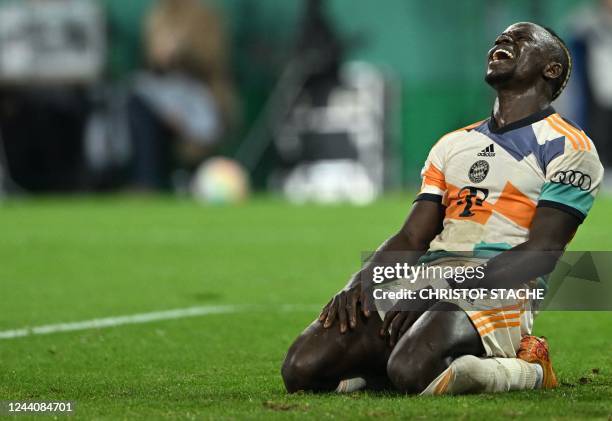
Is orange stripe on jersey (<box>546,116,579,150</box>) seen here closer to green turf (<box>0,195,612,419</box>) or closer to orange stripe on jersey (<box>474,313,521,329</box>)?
orange stripe on jersey (<box>474,313,521,329</box>)

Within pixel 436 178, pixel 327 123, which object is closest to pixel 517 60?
pixel 436 178

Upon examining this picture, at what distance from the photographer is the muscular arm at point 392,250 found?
5258 mm

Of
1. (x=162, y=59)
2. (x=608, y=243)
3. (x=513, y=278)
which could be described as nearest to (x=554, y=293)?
(x=513, y=278)

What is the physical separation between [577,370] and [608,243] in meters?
6.49

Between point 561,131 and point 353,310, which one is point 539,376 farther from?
point 561,131

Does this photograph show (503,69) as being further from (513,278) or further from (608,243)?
(608,243)

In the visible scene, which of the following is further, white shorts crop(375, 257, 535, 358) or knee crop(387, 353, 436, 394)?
white shorts crop(375, 257, 535, 358)

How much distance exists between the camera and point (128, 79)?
70.4ft

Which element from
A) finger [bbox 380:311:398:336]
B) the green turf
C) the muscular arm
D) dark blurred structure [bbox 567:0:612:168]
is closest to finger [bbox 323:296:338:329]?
the muscular arm

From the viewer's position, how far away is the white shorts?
197 inches

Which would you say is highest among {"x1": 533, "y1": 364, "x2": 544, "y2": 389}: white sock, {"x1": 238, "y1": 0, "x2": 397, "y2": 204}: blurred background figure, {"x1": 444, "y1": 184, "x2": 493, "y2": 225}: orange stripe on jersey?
{"x1": 444, "y1": 184, "x2": 493, "y2": 225}: orange stripe on jersey

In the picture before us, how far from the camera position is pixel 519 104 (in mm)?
5344

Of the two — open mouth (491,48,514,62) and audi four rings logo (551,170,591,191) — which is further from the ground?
open mouth (491,48,514,62)

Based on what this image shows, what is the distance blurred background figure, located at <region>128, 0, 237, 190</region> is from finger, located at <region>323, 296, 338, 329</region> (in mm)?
15660
